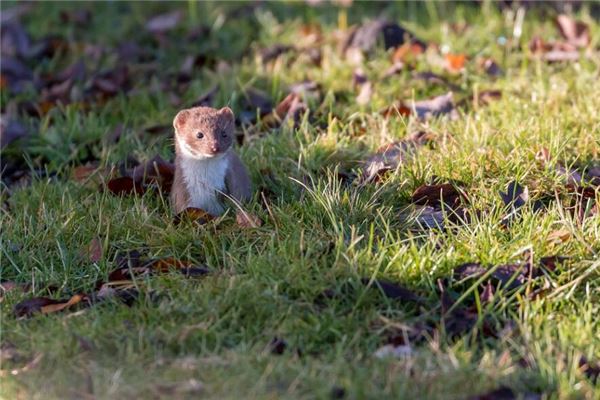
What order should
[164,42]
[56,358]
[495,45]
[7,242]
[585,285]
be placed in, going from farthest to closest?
[164,42] < [495,45] < [7,242] < [585,285] < [56,358]

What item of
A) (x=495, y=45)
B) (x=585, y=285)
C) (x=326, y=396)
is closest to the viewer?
(x=326, y=396)

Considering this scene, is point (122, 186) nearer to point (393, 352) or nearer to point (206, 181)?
point (206, 181)

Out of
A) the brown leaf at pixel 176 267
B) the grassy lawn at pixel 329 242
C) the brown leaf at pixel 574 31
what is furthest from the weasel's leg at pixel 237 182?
the brown leaf at pixel 574 31

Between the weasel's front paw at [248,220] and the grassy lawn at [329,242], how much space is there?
0.03m

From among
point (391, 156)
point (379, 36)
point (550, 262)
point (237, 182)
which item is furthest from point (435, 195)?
point (379, 36)

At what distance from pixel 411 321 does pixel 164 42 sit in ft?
13.8

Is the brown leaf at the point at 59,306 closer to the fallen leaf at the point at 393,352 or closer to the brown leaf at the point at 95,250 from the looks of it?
the brown leaf at the point at 95,250

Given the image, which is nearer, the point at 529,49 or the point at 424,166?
the point at 424,166

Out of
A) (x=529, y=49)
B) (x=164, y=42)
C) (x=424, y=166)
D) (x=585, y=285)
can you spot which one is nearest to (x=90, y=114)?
(x=164, y=42)

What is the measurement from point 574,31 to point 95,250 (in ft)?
12.5

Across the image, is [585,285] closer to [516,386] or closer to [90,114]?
[516,386]

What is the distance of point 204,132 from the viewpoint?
4.85 m

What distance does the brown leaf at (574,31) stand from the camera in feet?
21.7

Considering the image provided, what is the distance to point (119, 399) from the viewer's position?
3381 mm
